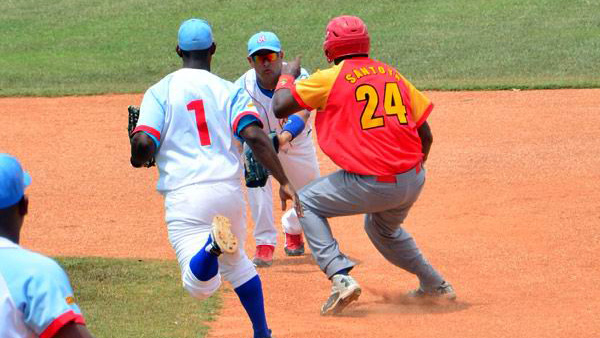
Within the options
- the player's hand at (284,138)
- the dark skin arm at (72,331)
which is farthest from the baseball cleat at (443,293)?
the dark skin arm at (72,331)

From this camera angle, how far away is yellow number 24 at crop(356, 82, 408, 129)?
268 inches

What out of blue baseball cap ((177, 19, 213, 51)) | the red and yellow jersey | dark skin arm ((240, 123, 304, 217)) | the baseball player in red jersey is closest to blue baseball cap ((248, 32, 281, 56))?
the baseball player in red jersey

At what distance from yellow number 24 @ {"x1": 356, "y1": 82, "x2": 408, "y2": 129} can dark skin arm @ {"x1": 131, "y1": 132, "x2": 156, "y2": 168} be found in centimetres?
147

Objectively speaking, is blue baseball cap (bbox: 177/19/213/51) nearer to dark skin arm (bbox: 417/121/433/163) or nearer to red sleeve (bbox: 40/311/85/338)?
dark skin arm (bbox: 417/121/433/163)

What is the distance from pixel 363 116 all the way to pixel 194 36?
1.25m

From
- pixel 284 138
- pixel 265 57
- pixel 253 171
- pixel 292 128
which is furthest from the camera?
pixel 265 57

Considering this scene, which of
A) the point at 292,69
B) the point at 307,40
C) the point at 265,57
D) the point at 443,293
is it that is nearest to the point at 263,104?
the point at 265,57

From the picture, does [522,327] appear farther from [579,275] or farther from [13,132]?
[13,132]

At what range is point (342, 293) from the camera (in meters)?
6.94

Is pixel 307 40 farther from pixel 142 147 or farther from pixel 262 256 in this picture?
pixel 142 147

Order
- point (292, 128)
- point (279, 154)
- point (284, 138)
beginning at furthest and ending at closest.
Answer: point (279, 154) < point (292, 128) < point (284, 138)

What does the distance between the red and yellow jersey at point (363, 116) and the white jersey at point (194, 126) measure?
0.89m

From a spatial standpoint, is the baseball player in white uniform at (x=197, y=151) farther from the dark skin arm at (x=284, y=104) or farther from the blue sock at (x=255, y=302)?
the dark skin arm at (x=284, y=104)

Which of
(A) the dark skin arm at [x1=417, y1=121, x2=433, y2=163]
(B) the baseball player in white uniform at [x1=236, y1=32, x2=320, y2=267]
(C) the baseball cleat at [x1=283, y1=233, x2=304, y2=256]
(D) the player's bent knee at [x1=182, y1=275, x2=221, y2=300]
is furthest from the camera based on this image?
(C) the baseball cleat at [x1=283, y1=233, x2=304, y2=256]
